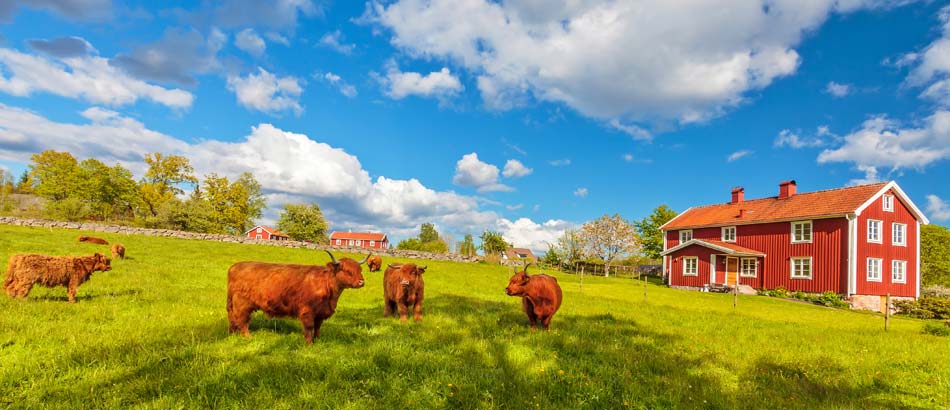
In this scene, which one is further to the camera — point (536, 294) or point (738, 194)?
point (738, 194)

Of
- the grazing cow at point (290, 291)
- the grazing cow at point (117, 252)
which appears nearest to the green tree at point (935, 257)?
the grazing cow at point (290, 291)

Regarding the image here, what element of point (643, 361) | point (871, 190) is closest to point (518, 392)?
point (643, 361)

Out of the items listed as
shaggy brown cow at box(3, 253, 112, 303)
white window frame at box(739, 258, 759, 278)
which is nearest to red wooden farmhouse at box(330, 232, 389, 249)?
white window frame at box(739, 258, 759, 278)

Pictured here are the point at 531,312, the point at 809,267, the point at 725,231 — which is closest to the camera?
the point at 531,312

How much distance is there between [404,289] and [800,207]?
3529cm

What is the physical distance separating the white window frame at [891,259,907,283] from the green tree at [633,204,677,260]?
30.7 metres

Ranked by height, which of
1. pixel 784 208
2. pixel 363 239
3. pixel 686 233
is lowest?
pixel 363 239

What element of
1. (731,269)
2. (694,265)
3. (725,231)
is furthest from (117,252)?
(725,231)

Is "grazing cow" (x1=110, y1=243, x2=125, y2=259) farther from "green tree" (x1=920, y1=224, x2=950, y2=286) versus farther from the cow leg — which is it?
"green tree" (x1=920, y1=224, x2=950, y2=286)

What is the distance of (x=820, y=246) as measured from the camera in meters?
30.3

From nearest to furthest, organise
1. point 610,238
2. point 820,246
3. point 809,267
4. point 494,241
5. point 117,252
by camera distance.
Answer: point 117,252, point 820,246, point 809,267, point 610,238, point 494,241

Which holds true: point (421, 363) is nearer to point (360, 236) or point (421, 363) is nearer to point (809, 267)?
point (809, 267)

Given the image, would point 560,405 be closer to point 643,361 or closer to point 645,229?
point 643,361

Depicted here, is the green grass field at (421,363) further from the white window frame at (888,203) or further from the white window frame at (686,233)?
the white window frame at (686,233)
